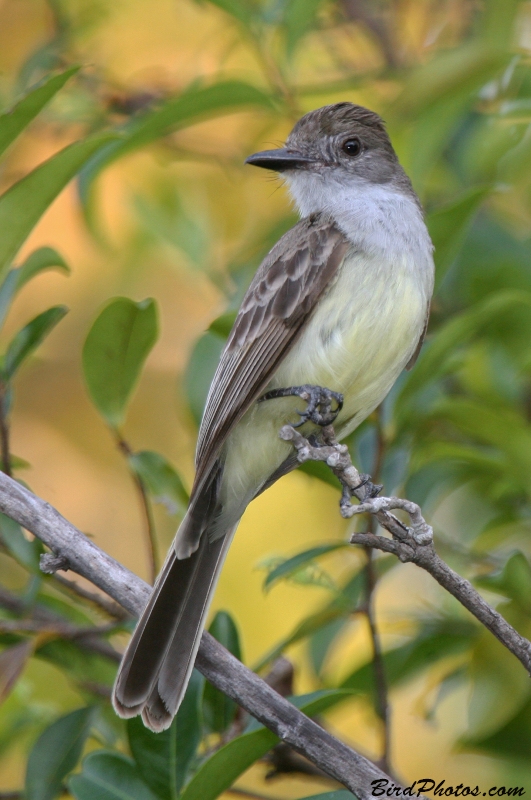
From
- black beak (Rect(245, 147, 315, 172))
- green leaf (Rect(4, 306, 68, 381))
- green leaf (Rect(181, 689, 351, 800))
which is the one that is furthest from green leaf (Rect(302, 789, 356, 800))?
black beak (Rect(245, 147, 315, 172))

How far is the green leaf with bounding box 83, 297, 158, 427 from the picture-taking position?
2.61 m

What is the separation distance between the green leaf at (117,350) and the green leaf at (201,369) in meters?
0.51

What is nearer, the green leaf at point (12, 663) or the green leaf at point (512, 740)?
the green leaf at point (12, 663)

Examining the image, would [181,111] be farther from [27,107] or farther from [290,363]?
[290,363]

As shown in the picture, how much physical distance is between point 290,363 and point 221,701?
3.13 feet

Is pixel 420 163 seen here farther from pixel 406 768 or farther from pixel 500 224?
pixel 406 768

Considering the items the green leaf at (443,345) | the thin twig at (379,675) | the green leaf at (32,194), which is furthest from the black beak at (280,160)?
the thin twig at (379,675)

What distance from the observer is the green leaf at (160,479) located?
107 inches

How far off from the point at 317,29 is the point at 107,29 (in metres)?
1.21

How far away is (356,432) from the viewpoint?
3.13m

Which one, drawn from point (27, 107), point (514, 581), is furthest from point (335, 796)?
point (27, 107)

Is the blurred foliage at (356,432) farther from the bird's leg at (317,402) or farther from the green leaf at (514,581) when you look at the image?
the bird's leg at (317,402)

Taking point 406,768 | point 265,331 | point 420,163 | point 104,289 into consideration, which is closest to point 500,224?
point 420,163

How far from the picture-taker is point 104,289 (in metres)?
5.10
